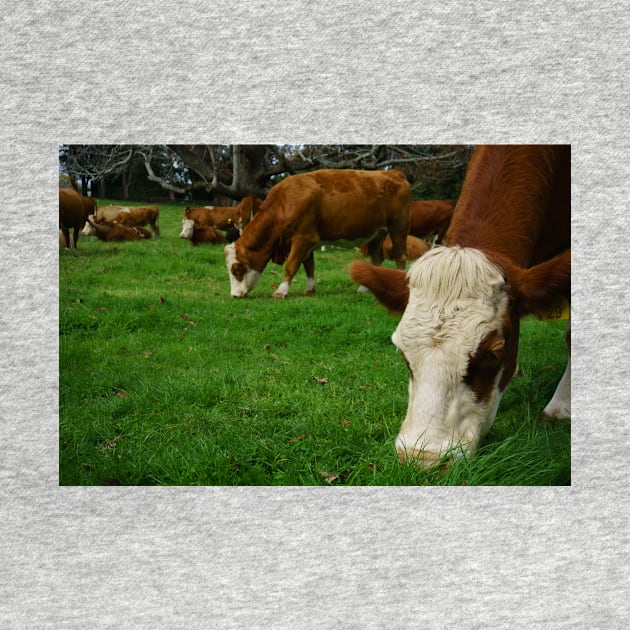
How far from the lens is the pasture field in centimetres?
218

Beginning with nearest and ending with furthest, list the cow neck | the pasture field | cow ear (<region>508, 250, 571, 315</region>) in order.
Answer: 1. cow ear (<region>508, 250, 571, 315</region>)
2. the pasture field
3. the cow neck

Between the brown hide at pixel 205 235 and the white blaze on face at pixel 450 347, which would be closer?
the white blaze on face at pixel 450 347

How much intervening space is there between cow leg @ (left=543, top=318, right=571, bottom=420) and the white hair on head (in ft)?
2.31

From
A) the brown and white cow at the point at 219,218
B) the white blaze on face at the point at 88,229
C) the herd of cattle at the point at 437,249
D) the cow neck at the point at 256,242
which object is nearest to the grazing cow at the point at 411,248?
the herd of cattle at the point at 437,249

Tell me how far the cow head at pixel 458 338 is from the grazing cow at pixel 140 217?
3.51 ft

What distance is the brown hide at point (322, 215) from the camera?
257cm

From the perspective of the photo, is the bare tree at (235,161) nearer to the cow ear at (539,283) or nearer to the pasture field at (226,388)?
the pasture field at (226,388)

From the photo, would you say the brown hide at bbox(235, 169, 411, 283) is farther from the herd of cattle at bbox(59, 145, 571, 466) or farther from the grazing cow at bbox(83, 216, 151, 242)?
the grazing cow at bbox(83, 216, 151, 242)

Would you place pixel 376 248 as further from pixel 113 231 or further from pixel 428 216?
pixel 113 231

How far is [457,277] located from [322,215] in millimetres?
1208

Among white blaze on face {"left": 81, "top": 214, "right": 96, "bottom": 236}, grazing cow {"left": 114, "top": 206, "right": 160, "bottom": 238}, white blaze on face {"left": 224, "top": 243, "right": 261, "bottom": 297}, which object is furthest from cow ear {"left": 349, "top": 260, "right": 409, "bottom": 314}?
white blaze on face {"left": 81, "top": 214, "right": 96, "bottom": 236}

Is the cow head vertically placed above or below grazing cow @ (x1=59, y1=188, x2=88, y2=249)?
below

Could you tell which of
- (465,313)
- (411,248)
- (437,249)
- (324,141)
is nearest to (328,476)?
(465,313)

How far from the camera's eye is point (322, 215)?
3051 millimetres
